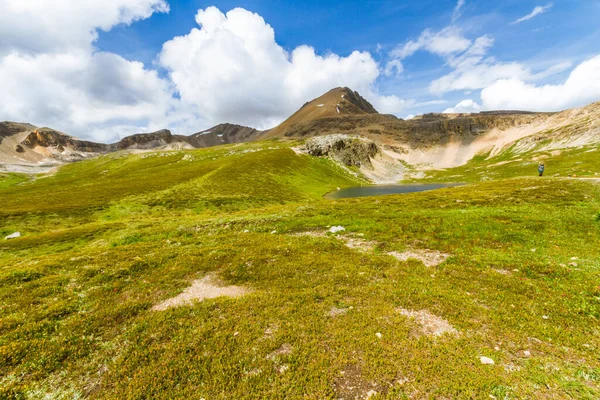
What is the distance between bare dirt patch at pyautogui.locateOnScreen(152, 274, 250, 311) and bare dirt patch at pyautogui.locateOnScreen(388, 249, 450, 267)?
12.6 m

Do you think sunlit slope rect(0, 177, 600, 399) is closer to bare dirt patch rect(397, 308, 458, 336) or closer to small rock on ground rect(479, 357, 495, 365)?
small rock on ground rect(479, 357, 495, 365)

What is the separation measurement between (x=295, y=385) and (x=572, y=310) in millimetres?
13319

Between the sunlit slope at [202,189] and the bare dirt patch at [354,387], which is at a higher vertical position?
the bare dirt patch at [354,387]

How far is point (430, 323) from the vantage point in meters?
11.2

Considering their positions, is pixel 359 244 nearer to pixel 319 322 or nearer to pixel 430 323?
pixel 430 323

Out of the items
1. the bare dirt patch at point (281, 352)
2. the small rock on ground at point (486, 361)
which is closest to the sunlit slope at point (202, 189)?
the bare dirt patch at point (281, 352)

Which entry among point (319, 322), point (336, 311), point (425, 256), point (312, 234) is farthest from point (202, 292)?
point (425, 256)

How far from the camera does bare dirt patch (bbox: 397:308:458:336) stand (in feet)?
34.7

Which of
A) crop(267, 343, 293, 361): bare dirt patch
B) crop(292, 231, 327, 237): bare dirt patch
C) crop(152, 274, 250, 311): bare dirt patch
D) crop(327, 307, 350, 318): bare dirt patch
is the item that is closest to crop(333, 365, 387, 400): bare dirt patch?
crop(267, 343, 293, 361): bare dirt patch

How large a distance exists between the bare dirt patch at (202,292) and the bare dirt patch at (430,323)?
9.36 m

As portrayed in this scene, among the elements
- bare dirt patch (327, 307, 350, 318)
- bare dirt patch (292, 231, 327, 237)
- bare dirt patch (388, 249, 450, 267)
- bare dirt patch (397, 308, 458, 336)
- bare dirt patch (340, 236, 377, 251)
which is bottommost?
bare dirt patch (292, 231, 327, 237)

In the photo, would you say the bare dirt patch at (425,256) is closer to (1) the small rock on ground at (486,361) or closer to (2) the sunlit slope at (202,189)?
(1) the small rock on ground at (486,361)

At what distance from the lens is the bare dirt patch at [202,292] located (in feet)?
45.8

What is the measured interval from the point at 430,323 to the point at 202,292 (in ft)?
42.5
